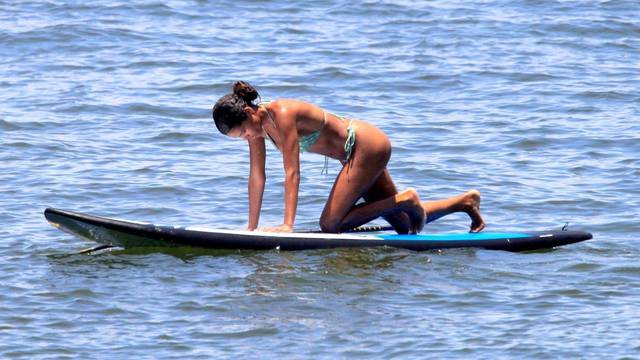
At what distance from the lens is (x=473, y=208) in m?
9.26

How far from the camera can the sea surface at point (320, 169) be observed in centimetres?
758

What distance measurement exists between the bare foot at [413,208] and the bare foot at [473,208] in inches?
11.9

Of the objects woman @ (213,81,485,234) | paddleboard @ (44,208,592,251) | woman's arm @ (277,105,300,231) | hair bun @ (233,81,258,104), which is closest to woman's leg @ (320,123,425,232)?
woman @ (213,81,485,234)

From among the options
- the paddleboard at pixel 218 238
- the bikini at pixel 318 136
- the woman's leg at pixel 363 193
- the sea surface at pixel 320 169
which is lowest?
the sea surface at pixel 320 169

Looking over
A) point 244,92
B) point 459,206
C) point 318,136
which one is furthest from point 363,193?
point 244,92

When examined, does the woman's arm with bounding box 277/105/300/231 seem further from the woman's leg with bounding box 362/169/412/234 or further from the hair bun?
the woman's leg with bounding box 362/169/412/234

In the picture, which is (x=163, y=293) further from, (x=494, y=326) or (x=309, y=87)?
(x=309, y=87)

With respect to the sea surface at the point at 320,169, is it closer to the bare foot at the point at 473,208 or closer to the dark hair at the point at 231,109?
the bare foot at the point at 473,208

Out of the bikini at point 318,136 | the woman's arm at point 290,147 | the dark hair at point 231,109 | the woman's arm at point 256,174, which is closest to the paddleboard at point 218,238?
the woman's arm at point 256,174

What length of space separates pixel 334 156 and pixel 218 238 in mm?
943

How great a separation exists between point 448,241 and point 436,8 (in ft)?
37.7

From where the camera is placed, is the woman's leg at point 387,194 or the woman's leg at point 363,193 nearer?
the woman's leg at point 363,193

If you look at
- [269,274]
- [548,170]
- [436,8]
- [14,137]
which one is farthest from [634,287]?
[436,8]

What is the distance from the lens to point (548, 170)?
1191 cm
